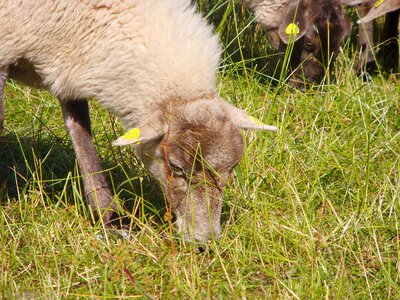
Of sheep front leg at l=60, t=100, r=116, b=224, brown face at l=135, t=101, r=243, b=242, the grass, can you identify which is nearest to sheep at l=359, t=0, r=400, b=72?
the grass

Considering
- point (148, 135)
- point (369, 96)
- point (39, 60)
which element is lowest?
point (369, 96)

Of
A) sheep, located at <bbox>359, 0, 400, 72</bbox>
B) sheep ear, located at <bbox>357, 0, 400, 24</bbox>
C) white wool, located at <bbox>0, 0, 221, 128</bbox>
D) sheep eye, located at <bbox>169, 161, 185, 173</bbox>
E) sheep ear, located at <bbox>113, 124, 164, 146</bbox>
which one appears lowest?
sheep, located at <bbox>359, 0, 400, 72</bbox>

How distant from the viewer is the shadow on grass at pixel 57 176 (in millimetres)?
5285

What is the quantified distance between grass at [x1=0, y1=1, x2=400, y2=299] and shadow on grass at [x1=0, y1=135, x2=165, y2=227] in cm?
1

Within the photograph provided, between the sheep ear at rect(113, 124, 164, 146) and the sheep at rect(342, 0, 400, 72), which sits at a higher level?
the sheep ear at rect(113, 124, 164, 146)

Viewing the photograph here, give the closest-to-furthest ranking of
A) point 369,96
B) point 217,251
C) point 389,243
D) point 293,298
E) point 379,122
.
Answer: point 293,298, point 217,251, point 389,243, point 379,122, point 369,96

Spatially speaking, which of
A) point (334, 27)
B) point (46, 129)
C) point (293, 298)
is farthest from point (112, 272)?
point (334, 27)

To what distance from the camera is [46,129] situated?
20.6 feet

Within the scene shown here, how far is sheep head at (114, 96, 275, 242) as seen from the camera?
4.68 metres

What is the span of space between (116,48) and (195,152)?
0.74 m

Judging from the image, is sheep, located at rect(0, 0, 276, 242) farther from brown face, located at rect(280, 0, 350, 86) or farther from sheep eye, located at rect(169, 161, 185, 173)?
brown face, located at rect(280, 0, 350, 86)

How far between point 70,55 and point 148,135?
2.21 feet

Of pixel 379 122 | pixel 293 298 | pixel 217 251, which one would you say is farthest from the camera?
pixel 379 122

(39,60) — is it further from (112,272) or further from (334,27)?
(334,27)
